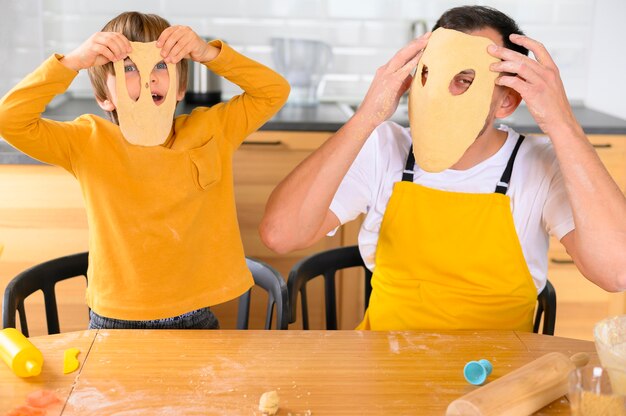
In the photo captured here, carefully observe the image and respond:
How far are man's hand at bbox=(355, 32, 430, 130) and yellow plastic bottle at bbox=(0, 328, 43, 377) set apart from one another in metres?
0.69

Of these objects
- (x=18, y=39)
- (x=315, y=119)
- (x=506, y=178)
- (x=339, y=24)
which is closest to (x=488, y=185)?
(x=506, y=178)

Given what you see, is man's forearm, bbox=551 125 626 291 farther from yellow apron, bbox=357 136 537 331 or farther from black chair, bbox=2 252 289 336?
black chair, bbox=2 252 289 336

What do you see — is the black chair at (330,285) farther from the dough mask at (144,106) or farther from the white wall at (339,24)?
the white wall at (339,24)

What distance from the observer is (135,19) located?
154 cm

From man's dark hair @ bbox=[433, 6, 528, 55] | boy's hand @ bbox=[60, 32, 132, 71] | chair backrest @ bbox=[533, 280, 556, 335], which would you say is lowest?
chair backrest @ bbox=[533, 280, 556, 335]

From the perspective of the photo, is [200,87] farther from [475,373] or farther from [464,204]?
[475,373]

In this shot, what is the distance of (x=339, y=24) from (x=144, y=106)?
5.57ft

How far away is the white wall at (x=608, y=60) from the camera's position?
285 centimetres

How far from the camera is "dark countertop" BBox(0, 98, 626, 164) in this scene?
246 centimetres

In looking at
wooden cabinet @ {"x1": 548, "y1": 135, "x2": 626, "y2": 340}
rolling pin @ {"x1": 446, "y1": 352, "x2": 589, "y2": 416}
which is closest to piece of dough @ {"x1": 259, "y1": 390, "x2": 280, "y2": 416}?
rolling pin @ {"x1": 446, "y1": 352, "x2": 589, "y2": 416}

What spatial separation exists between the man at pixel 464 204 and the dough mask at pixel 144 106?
259 mm

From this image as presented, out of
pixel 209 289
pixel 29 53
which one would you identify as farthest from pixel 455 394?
pixel 29 53

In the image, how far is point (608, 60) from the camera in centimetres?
296

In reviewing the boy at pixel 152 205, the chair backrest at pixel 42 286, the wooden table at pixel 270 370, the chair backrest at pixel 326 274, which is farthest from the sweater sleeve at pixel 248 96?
the wooden table at pixel 270 370
